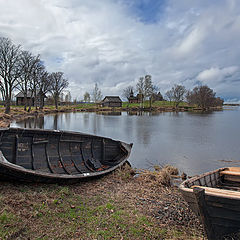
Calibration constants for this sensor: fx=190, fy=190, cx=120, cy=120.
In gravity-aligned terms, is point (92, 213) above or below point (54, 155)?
below

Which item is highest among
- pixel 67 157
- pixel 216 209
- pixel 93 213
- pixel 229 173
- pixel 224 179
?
pixel 216 209

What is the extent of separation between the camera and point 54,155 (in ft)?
25.7

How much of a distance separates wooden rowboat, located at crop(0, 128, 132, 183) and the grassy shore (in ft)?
1.65

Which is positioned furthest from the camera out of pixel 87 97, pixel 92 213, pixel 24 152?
pixel 87 97

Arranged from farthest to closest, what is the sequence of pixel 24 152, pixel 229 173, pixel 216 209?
pixel 24 152, pixel 229 173, pixel 216 209

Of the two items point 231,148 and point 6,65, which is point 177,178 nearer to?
point 231,148

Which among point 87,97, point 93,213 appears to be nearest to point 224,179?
point 93,213

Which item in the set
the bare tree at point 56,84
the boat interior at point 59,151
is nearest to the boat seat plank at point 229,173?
the boat interior at point 59,151

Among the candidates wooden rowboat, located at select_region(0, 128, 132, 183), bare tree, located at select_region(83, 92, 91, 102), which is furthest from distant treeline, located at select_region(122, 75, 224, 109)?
wooden rowboat, located at select_region(0, 128, 132, 183)

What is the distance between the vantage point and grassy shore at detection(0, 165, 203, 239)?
415cm

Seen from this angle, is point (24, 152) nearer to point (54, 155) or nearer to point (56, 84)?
point (54, 155)

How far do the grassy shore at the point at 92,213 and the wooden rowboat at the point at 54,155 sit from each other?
19.8 inches

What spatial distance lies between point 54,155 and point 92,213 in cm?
354

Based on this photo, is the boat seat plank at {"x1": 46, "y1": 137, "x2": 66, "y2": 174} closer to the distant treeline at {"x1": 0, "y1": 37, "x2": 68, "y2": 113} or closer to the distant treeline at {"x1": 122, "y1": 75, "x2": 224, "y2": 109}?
the distant treeline at {"x1": 0, "y1": 37, "x2": 68, "y2": 113}
